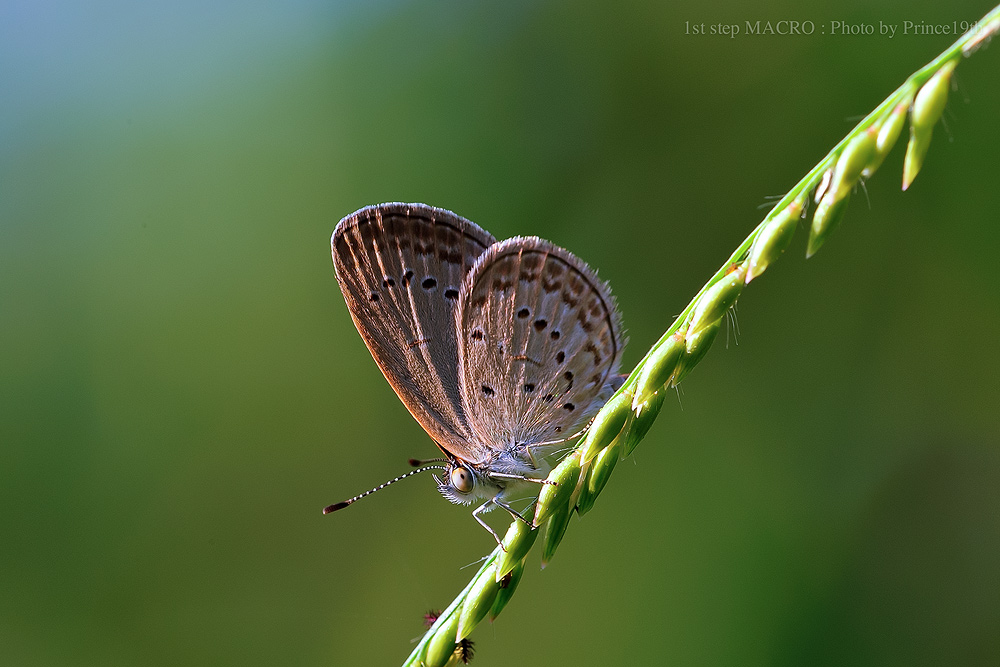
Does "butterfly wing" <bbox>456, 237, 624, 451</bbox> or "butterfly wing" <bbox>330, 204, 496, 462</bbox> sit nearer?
"butterfly wing" <bbox>456, 237, 624, 451</bbox>

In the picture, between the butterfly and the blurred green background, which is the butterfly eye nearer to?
the butterfly

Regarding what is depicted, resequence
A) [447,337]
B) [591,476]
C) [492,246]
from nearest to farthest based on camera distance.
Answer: [591,476] < [492,246] < [447,337]

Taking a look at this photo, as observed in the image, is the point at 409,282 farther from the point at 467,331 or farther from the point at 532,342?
the point at 532,342

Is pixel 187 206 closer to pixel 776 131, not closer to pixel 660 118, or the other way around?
pixel 660 118

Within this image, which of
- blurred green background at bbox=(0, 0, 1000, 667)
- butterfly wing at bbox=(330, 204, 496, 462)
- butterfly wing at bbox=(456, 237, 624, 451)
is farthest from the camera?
blurred green background at bbox=(0, 0, 1000, 667)


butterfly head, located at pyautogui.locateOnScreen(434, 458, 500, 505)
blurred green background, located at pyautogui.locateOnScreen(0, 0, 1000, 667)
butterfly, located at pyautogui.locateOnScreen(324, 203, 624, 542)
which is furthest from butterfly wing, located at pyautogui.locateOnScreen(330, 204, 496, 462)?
blurred green background, located at pyautogui.locateOnScreen(0, 0, 1000, 667)

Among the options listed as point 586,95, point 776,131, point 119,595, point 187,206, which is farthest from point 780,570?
point 187,206

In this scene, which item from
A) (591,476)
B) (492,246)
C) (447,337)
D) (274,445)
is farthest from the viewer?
(274,445)

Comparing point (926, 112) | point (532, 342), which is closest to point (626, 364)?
point (532, 342)

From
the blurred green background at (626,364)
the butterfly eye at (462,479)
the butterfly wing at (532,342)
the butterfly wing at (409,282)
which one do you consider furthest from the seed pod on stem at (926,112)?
the blurred green background at (626,364)
